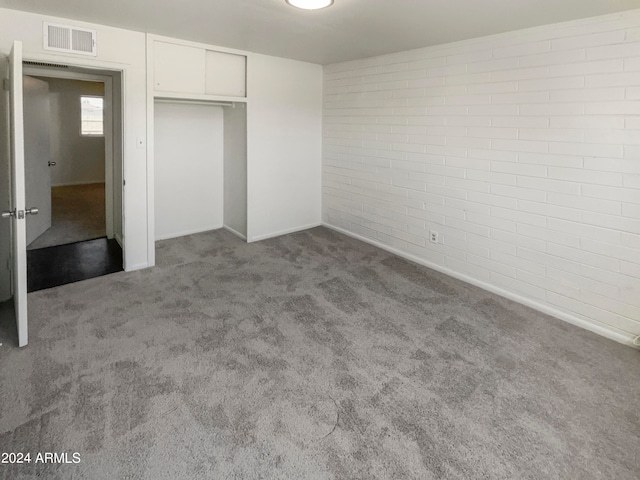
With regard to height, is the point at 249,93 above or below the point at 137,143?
above

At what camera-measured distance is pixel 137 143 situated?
13.4 feet

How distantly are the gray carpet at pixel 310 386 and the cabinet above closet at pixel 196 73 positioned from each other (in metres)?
2.20

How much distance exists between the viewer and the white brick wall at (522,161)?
9.75 feet

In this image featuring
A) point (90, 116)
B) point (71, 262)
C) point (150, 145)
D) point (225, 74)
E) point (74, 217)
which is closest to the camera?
point (150, 145)

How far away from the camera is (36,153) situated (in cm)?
506

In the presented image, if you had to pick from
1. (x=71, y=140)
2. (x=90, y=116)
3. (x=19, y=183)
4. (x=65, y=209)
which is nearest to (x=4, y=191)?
(x=19, y=183)

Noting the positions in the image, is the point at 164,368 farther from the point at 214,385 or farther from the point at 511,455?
the point at 511,455

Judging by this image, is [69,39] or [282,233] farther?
[282,233]

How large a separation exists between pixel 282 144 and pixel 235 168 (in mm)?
746

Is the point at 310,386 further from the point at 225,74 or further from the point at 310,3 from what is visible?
the point at 225,74

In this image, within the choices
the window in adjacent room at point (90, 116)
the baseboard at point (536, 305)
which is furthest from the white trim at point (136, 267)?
the window in adjacent room at point (90, 116)

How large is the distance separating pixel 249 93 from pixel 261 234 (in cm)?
187

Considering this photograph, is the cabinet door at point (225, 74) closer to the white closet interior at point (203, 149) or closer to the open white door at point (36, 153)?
the white closet interior at point (203, 149)

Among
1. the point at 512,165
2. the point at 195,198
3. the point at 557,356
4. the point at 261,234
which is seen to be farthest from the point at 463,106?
the point at 195,198
